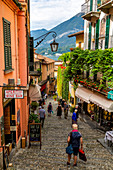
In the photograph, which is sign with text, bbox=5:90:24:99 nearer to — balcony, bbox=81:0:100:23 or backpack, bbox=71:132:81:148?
backpack, bbox=71:132:81:148

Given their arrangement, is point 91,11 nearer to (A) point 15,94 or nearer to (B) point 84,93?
(B) point 84,93

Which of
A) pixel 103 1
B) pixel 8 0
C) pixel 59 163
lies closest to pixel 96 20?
pixel 103 1

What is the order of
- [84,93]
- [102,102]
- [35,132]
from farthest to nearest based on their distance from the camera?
[84,93] → [102,102] → [35,132]

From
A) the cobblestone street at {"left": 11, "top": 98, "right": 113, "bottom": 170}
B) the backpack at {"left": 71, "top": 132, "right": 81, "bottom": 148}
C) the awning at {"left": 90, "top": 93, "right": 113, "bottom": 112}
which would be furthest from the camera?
the awning at {"left": 90, "top": 93, "right": 113, "bottom": 112}

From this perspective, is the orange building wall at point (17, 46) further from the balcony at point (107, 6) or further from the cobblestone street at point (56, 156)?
the balcony at point (107, 6)

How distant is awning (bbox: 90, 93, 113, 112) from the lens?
11.1m

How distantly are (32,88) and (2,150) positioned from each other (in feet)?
24.2

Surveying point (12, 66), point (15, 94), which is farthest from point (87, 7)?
point (15, 94)

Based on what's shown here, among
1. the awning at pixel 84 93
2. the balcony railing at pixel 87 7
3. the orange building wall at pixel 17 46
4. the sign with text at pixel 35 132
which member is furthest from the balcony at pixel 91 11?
the sign with text at pixel 35 132

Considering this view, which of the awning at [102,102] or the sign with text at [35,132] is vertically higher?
the awning at [102,102]

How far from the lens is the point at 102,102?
1212 cm

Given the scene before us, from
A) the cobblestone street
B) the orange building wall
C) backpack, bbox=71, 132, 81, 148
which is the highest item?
the orange building wall

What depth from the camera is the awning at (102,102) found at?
11.1 m

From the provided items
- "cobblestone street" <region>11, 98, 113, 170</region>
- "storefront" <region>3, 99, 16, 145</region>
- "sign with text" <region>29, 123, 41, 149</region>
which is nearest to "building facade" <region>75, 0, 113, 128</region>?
"cobblestone street" <region>11, 98, 113, 170</region>
